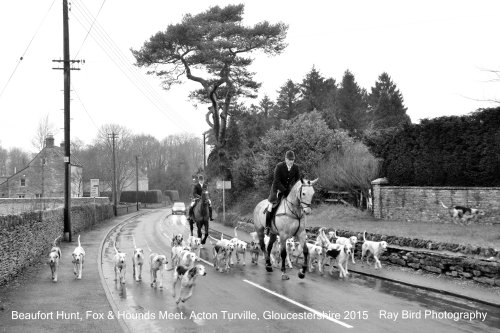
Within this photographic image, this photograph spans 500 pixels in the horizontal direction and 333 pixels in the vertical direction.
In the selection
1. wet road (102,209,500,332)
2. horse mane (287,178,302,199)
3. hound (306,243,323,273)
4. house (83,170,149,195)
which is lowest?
wet road (102,209,500,332)

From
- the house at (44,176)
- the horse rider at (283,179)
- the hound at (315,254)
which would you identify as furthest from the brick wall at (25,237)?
the house at (44,176)

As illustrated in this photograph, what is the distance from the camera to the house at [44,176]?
254ft

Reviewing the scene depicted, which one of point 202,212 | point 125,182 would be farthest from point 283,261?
point 125,182

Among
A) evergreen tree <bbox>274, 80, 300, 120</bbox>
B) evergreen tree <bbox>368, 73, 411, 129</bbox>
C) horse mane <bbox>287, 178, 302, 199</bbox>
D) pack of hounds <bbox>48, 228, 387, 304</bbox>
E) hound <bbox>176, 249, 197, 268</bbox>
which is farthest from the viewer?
evergreen tree <bbox>274, 80, 300, 120</bbox>

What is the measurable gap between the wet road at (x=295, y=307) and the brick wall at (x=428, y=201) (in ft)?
29.0

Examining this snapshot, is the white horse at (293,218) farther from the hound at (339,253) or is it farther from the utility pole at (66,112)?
the utility pole at (66,112)

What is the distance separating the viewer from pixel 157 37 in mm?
42500

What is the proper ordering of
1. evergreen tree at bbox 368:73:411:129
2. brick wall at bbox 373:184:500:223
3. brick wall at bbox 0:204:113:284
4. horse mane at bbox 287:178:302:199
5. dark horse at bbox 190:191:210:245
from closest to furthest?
brick wall at bbox 0:204:113:284 < horse mane at bbox 287:178:302:199 < brick wall at bbox 373:184:500:223 < dark horse at bbox 190:191:210:245 < evergreen tree at bbox 368:73:411:129

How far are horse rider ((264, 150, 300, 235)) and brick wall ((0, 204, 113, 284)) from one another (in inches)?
287


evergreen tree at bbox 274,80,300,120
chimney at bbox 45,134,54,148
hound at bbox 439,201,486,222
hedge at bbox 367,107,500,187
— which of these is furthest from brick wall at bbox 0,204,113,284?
chimney at bbox 45,134,54,148

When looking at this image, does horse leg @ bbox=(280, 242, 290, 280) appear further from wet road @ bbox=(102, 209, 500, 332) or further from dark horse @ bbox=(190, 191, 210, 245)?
dark horse @ bbox=(190, 191, 210, 245)

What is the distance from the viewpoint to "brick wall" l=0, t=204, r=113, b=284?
13336 millimetres

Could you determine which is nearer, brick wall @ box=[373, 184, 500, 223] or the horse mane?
the horse mane

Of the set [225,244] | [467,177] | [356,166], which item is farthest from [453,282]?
[356,166]
